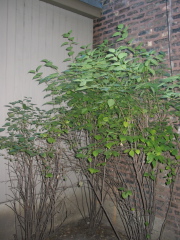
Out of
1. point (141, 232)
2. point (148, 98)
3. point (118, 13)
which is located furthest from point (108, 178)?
point (118, 13)

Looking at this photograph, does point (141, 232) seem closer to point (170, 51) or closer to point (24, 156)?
point (24, 156)

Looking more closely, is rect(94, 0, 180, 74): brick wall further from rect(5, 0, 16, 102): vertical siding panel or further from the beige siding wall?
rect(5, 0, 16, 102): vertical siding panel

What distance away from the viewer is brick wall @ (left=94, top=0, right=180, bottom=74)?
2.76 m

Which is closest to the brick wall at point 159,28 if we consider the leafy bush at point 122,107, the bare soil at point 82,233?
the leafy bush at point 122,107

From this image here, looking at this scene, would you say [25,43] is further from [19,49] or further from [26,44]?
[19,49]

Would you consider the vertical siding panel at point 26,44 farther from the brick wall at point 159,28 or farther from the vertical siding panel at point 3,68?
the brick wall at point 159,28

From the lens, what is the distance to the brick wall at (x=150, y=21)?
A: 276cm

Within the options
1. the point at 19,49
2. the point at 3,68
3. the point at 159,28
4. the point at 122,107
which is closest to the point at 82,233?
the point at 122,107

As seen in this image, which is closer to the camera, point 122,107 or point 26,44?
point 122,107

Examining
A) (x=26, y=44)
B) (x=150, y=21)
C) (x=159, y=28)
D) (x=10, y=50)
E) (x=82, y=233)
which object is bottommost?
(x=82, y=233)

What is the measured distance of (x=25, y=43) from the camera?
300 cm

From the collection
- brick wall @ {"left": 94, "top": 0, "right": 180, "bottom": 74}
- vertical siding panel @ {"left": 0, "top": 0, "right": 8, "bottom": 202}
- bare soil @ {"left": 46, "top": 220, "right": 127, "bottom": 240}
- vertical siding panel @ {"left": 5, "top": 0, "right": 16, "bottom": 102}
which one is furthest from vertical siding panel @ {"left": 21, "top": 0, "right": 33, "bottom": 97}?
bare soil @ {"left": 46, "top": 220, "right": 127, "bottom": 240}

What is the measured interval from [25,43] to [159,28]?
5.70 ft

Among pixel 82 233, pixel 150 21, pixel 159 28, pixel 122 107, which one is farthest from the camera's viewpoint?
pixel 82 233
